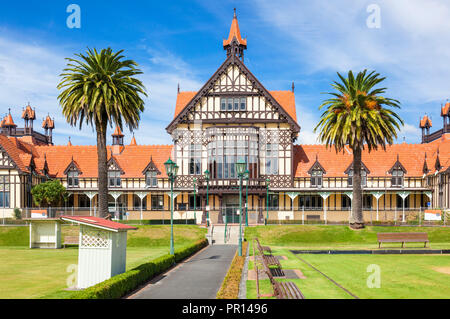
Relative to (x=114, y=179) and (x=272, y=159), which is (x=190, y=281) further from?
(x=114, y=179)

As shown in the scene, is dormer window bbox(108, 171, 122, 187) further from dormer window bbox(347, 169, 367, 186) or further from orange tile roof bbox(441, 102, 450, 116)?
orange tile roof bbox(441, 102, 450, 116)

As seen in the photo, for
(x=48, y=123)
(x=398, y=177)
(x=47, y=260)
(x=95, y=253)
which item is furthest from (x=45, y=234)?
(x=48, y=123)

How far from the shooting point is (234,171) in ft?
203

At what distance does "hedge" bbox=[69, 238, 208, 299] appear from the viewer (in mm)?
15758

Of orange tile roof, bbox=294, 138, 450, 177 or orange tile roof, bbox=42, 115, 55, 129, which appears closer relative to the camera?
orange tile roof, bbox=294, 138, 450, 177

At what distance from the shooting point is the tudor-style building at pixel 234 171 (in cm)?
6156

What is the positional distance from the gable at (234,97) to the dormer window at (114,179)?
10552 millimetres

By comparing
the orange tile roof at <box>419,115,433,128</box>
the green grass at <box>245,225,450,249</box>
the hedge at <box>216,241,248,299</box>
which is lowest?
the green grass at <box>245,225,450,249</box>

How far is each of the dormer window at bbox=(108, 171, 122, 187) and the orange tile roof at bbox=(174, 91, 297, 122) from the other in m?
11.4

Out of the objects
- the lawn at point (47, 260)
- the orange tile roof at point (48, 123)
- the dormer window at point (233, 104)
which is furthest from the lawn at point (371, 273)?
the orange tile roof at point (48, 123)

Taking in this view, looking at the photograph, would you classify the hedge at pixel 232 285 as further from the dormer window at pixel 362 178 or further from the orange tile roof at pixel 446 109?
the orange tile roof at pixel 446 109

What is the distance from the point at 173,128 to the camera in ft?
210

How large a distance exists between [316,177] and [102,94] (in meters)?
31.5

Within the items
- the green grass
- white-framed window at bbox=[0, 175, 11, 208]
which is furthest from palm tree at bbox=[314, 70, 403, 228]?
white-framed window at bbox=[0, 175, 11, 208]
